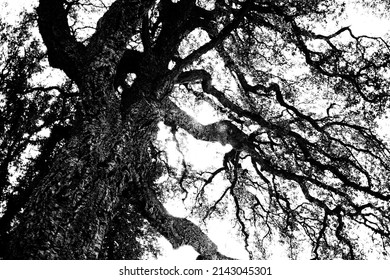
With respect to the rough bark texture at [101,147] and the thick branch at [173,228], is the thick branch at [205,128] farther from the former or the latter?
the thick branch at [173,228]

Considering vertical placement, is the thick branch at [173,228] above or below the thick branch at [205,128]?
below

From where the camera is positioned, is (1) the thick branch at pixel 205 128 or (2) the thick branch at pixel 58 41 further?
(1) the thick branch at pixel 205 128

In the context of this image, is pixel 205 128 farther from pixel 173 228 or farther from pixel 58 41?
pixel 58 41

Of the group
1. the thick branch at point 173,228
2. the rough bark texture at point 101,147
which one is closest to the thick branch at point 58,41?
the rough bark texture at point 101,147

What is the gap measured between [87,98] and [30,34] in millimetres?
4991

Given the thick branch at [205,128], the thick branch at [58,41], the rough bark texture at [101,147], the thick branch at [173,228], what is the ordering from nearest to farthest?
the rough bark texture at [101,147], the thick branch at [58,41], the thick branch at [173,228], the thick branch at [205,128]

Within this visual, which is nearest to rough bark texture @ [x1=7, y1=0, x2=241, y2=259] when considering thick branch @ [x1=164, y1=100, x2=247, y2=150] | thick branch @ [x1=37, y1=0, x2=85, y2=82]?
thick branch @ [x1=37, y1=0, x2=85, y2=82]

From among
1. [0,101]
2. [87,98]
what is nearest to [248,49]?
[87,98]

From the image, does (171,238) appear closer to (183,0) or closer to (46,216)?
(46,216)

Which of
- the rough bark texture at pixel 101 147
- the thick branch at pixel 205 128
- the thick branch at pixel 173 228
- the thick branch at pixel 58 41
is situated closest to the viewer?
the rough bark texture at pixel 101 147

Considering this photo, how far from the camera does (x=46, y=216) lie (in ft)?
12.5

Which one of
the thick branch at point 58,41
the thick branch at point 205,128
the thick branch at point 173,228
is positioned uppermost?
the thick branch at point 58,41

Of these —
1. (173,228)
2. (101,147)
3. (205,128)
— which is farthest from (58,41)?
(173,228)

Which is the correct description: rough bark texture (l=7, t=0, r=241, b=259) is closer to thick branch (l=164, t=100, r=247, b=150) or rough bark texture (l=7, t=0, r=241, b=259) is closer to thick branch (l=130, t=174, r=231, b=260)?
Result: thick branch (l=130, t=174, r=231, b=260)
